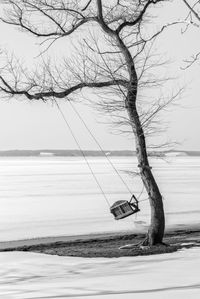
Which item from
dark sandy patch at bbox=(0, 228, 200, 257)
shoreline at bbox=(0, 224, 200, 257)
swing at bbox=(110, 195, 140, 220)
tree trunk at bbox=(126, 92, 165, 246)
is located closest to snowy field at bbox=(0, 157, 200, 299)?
shoreline at bbox=(0, 224, 200, 257)

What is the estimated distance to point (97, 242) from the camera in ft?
57.6

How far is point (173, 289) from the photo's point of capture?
296 inches

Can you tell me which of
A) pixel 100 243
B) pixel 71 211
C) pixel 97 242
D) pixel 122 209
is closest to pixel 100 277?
pixel 122 209

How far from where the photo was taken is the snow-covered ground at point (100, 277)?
24.5 ft

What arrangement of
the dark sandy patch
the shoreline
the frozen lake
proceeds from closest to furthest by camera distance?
the dark sandy patch, the shoreline, the frozen lake

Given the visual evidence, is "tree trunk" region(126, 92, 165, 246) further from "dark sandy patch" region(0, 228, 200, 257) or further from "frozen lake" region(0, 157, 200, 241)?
"dark sandy patch" region(0, 228, 200, 257)

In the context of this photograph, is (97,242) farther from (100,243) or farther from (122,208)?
(122,208)

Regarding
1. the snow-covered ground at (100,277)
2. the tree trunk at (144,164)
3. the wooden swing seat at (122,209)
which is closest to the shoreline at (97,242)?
the tree trunk at (144,164)

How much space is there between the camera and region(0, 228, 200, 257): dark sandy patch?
1482cm

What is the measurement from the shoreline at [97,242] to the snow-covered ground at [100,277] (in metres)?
2.96

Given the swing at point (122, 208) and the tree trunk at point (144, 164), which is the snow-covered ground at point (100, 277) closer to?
the swing at point (122, 208)

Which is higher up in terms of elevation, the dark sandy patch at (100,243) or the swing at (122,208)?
the swing at (122,208)

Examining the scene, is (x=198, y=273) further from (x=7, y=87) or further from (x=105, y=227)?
(x=105, y=227)

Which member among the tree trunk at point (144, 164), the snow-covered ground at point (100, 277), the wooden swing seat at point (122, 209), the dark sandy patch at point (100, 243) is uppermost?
the tree trunk at point (144, 164)
